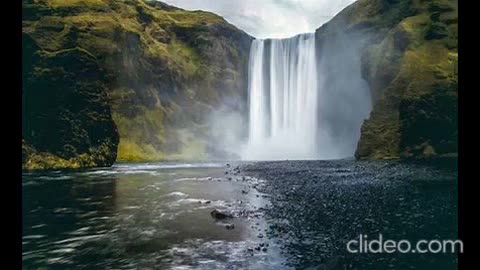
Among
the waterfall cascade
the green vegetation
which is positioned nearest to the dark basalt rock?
the green vegetation

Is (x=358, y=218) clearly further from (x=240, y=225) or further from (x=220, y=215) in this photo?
(x=220, y=215)

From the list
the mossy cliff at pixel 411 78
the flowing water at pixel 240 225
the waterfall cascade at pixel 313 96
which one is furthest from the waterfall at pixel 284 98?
the flowing water at pixel 240 225

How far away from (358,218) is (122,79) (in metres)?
116

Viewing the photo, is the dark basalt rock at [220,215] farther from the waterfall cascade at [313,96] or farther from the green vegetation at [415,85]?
the waterfall cascade at [313,96]

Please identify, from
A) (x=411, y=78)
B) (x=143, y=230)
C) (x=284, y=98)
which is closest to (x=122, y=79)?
(x=284, y=98)

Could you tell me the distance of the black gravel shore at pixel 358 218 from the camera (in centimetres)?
1611

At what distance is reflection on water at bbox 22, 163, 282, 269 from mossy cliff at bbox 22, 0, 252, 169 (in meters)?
45.2

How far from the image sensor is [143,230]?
23.0m

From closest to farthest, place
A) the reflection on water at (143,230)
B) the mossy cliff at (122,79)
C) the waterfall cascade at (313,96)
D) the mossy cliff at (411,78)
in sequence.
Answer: the reflection on water at (143,230) → the mossy cliff at (411,78) → the mossy cliff at (122,79) → the waterfall cascade at (313,96)

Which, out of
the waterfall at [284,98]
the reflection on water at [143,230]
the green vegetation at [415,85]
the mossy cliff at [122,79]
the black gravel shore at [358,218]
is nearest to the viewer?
the black gravel shore at [358,218]

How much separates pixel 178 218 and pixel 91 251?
25.6 ft

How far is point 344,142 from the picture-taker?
116m

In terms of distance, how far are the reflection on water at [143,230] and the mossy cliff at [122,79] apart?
45227 mm

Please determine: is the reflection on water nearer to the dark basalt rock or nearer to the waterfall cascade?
the dark basalt rock
